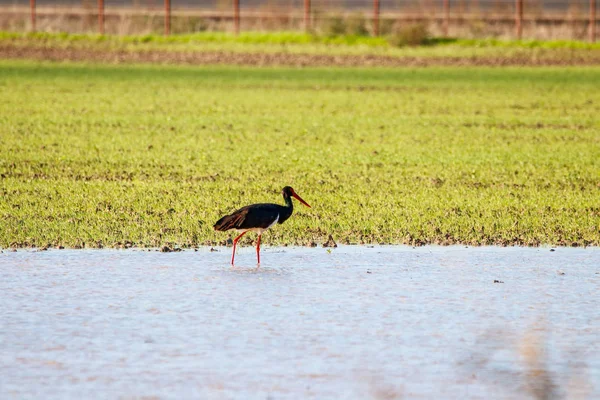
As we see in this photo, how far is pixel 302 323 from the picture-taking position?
8.30 metres

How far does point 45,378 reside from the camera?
22.7 ft

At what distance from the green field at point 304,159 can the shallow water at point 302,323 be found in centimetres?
94

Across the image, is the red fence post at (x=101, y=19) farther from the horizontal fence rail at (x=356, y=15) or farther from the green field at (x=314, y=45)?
the green field at (x=314, y=45)

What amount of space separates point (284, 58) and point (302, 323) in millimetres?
32680

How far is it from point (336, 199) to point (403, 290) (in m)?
A: 4.37

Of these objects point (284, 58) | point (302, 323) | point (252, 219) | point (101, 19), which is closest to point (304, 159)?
point (252, 219)

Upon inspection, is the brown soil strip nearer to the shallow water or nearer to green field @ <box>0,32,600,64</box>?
green field @ <box>0,32,600,64</box>

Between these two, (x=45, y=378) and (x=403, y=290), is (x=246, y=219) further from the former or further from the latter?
(x=45, y=378)

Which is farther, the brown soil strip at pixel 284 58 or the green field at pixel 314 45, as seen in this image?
the green field at pixel 314 45

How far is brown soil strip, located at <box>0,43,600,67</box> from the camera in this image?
39625mm

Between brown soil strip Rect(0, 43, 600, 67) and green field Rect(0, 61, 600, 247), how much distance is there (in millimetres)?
7470

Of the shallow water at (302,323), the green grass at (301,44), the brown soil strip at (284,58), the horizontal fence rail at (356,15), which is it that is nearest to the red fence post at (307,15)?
the horizontal fence rail at (356,15)

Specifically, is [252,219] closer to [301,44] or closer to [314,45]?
[314,45]

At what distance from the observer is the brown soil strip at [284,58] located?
39.6m
